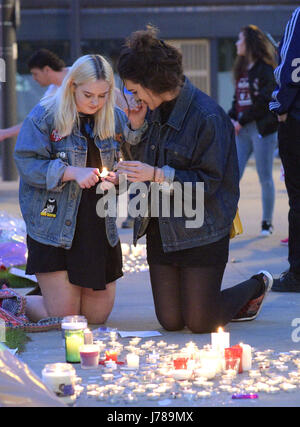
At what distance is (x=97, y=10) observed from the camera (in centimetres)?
2044

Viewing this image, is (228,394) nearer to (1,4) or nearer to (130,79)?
(130,79)

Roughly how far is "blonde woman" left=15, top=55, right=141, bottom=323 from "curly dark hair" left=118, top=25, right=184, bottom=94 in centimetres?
37

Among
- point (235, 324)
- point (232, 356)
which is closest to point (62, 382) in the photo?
point (232, 356)

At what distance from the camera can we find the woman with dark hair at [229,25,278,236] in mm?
8625

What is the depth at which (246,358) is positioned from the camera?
14.1ft

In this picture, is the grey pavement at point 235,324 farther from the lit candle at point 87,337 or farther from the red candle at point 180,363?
the red candle at point 180,363

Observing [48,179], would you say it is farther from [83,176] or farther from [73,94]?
[73,94]

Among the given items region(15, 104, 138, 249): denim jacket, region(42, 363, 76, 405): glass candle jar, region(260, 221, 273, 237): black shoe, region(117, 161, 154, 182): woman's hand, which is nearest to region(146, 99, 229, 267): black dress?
region(15, 104, 138, 249): denim jacket

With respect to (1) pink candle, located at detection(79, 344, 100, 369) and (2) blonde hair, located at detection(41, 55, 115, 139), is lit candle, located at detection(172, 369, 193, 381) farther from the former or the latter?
(2) blonde hair, located at detection(41, 55, 115, 139)

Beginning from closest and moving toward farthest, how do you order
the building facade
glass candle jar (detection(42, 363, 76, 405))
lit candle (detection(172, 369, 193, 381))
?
glass candle jar (detection(42, 363, 76, 405))
lit candle (detection(172, 369, 193, 381))
the building facade

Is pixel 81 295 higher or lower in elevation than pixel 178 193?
lower

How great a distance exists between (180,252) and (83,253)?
0.55 metres

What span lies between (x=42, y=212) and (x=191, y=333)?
3.43ft
